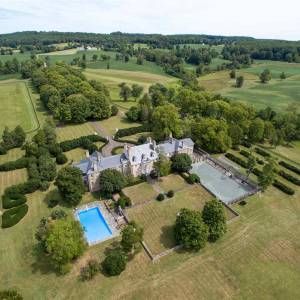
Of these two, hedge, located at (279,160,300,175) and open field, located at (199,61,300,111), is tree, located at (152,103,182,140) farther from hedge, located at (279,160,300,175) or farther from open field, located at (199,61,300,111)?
open field, located at (199,61,300,111)

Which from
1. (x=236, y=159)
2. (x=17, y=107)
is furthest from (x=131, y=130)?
(x=17, y=107)

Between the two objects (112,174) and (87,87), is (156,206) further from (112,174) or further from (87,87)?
(87,87)

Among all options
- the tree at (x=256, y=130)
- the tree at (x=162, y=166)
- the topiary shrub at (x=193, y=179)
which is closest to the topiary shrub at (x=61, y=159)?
the tree at (x=162, y=166)

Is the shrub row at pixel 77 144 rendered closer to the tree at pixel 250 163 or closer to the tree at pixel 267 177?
the tree at pixel 250 163

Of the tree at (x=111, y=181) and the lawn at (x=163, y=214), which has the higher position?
the tree at (x=111, y=181)

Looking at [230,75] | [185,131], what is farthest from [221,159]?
[230,75]

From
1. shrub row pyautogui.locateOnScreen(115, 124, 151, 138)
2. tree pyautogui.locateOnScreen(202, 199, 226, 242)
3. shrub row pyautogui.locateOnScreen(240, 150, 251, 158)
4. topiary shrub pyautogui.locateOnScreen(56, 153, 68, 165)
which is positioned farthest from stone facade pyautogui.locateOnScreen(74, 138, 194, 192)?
shrub row pyautogui.locateOnScreen(115, 124, 151, 138)
